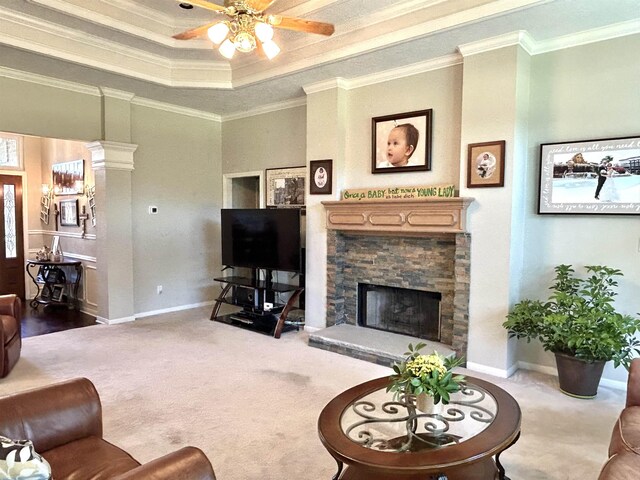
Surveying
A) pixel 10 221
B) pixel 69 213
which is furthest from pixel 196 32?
pixel 10 221

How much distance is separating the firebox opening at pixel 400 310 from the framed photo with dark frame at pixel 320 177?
119 centimetres

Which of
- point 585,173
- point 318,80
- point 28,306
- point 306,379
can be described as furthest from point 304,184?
point 28,306

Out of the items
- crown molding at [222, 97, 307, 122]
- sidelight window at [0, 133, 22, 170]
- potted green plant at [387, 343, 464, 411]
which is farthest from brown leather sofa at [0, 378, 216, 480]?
sidelight window at [0, 133, 22, 170]

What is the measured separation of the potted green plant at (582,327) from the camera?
3066 mm

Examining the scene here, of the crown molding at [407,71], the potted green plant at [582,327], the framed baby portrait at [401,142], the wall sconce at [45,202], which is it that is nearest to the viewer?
the potted green plant at [582,327]

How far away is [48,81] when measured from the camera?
191 inches

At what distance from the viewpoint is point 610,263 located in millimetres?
3461

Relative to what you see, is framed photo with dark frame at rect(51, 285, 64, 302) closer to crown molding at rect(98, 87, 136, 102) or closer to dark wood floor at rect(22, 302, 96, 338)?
dark wood floor at rect(22, 302, 96, 338)

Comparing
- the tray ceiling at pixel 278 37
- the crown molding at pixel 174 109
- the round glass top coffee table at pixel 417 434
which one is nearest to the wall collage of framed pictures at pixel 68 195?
the crown molding at pixel 174 109

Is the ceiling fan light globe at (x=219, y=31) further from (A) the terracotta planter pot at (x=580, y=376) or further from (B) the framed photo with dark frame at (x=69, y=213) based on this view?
(B) the framed photo with dark frame at (x=69, y=213)

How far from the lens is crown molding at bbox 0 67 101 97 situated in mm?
4565

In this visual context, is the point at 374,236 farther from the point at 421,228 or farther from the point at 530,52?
the point at 530,52

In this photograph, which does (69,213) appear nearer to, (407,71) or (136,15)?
(136,15)

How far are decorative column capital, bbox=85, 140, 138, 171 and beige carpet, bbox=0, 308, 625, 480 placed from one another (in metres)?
2.09
